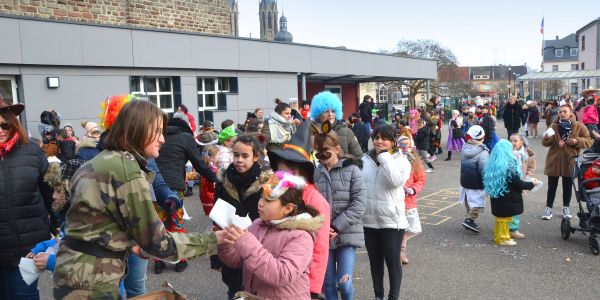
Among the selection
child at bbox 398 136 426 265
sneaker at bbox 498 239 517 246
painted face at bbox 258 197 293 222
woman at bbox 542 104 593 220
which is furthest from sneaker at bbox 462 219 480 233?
painted face at bbox 258 197 293 222

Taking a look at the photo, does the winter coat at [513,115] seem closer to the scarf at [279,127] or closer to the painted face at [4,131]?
the scarf at [279,127]

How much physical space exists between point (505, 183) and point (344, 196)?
312cm

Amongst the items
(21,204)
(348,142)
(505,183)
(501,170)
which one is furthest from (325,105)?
(21,204)

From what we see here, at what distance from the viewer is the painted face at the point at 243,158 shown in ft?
12.9

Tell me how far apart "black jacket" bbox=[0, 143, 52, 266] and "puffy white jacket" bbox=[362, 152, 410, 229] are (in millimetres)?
2648

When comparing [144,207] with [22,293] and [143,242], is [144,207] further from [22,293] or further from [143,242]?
[22,293]

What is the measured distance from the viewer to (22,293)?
→ 11.2 ft

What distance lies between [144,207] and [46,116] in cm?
978

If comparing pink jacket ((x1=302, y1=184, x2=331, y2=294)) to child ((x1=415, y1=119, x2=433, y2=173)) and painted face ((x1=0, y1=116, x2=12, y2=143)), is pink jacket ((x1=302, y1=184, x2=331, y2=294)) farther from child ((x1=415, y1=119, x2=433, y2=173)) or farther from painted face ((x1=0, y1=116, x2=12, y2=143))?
child ((x1=415, y1=119, x2=433, y2=173))

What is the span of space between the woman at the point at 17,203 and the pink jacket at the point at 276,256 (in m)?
1.58

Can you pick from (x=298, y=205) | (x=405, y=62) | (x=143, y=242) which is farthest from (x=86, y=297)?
(x=405, y=62)

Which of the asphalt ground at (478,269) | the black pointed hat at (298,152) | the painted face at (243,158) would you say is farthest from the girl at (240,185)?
the asphalt ground at (478,269)

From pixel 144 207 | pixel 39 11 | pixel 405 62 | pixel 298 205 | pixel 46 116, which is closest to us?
pixel 144 207

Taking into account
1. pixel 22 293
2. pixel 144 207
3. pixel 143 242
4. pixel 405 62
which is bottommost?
pixel 22 293
